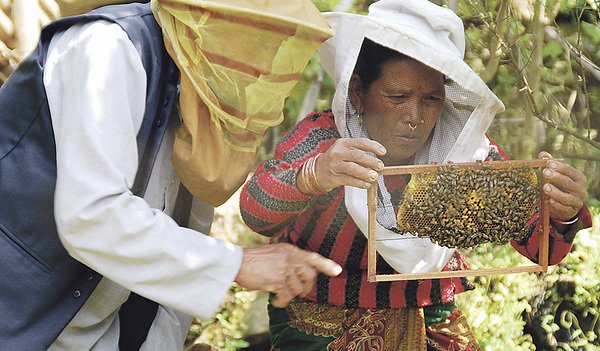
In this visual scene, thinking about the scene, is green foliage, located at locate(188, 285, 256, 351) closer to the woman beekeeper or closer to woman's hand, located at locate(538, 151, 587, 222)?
the woman beekeeper

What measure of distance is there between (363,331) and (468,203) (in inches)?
28.4

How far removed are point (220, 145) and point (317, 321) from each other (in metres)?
0.96

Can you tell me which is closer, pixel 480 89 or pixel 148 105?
pixel 148 105

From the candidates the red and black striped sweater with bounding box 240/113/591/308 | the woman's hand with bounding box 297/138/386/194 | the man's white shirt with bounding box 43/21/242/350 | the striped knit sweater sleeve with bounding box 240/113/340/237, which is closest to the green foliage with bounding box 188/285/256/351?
the red and black striped sweater with bounding box 240/113/591/308

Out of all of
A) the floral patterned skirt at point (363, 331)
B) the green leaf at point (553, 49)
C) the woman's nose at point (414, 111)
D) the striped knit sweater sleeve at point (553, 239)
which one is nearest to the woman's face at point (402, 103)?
the woman's nose at point (414, 111)

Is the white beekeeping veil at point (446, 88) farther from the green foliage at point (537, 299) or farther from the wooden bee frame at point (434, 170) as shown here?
the green foliage at point (537, 299)

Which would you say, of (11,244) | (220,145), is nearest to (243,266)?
(220,145)

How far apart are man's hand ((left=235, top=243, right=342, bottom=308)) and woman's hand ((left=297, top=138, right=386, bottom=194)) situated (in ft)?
1.02

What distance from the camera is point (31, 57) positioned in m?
1.73

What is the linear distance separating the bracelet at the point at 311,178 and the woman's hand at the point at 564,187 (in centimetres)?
80

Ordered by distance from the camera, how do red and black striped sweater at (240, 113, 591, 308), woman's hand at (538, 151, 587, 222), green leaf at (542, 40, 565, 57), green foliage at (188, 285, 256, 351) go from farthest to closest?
green leaf at (542, 40, 565, 57)
green foliage at (188, 285, 256, 351)
red and black striped sweater at (240, 113, 591, 308)
woman's hand at (538, 151, 587, 222)

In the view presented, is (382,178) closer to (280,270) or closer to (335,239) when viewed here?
(335,239)

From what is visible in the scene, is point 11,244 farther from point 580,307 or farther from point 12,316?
point 580,307

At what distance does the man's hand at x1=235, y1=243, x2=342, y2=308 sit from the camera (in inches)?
68.4
